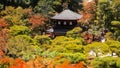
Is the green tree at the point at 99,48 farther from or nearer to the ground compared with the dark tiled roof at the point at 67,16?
farther from the ground

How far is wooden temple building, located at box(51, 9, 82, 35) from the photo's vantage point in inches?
1551

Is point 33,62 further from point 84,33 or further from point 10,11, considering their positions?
point 10,11

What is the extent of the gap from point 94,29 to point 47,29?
674 centimetres

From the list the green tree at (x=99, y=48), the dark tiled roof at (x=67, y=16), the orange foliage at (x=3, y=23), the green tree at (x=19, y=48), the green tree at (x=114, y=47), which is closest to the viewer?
the green tree at (x=99, y=48)

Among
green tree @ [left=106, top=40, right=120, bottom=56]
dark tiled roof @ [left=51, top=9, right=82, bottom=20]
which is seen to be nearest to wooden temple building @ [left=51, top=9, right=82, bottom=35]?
dark tiled roof @ [left=51, top=9, right=82, bottom=20]

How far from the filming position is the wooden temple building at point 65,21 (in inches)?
1551

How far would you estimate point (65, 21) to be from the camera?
131ft

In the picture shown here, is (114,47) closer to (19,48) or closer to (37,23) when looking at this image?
(19,48)

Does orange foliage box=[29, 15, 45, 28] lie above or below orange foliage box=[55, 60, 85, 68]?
below

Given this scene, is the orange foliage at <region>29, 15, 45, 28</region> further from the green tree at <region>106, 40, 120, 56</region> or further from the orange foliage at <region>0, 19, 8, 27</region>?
the green tree at <region>106, 40, 120, 56</region>

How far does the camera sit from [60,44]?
29547mm

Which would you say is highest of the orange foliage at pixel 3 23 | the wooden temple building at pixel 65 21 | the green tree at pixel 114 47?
the orange foliage at pixel 3 23

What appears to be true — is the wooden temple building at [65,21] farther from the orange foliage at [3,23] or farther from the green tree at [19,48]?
the green tree at [19,48]

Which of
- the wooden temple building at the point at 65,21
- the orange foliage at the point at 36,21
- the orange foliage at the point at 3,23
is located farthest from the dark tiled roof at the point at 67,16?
the orange foliage at the point at 3,23
